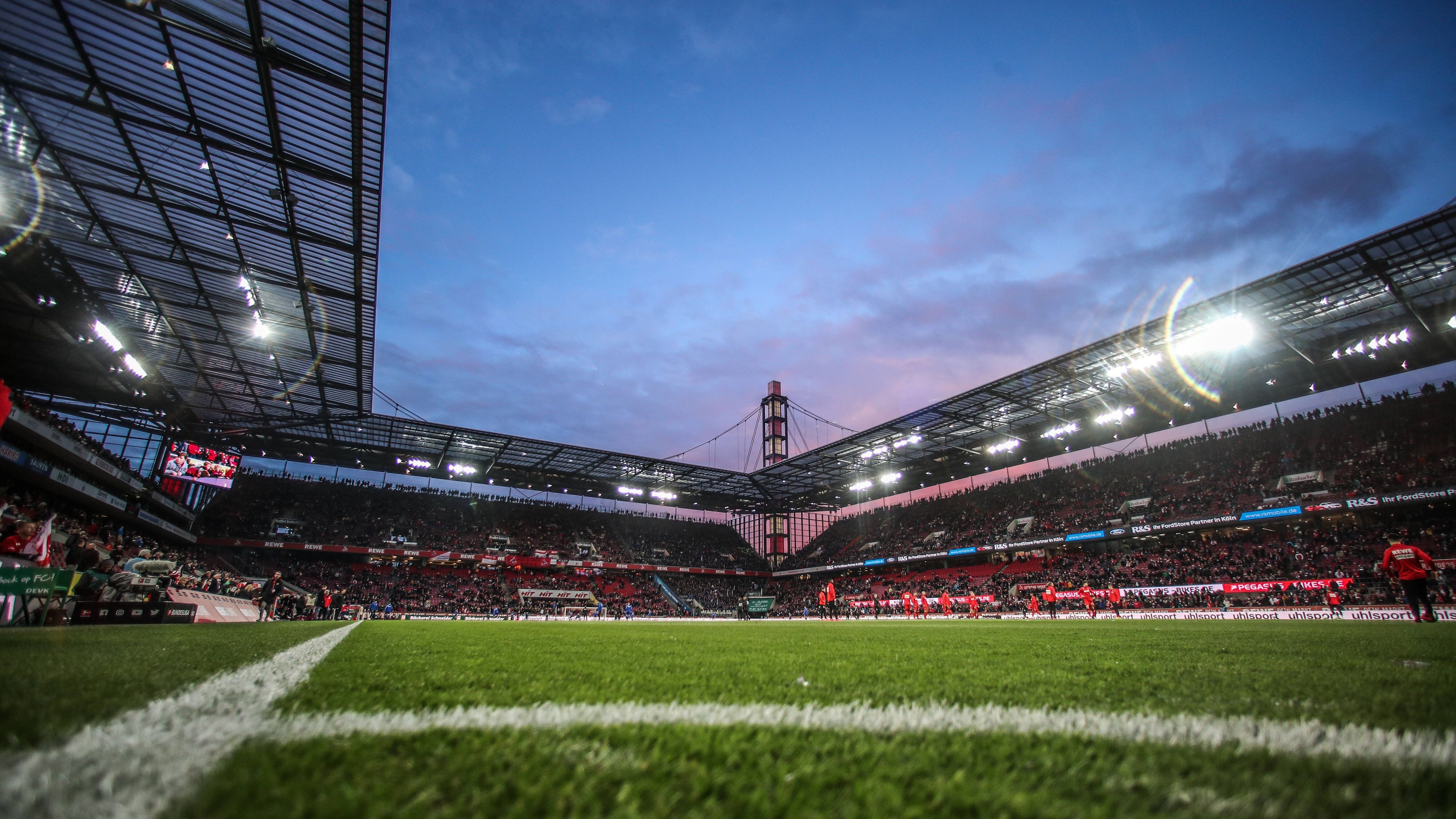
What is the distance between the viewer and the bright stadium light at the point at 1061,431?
33281 mm

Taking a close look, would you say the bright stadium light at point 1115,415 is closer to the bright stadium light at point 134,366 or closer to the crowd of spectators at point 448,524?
the crowd of spectators at point 448,524

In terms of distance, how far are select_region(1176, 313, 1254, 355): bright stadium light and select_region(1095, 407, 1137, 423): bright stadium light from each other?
761 centimetres

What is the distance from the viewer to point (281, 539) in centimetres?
3672

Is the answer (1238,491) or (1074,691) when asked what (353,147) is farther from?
(1238,491)

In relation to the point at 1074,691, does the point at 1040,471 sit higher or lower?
higher

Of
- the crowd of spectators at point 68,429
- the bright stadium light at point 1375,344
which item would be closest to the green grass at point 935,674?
the crowd of spectators at point 68,429

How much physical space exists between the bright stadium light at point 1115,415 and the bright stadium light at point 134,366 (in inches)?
1757

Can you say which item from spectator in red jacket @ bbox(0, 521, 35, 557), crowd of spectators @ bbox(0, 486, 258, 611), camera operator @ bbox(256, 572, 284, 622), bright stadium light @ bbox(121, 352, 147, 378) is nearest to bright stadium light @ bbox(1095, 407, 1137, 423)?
camera operator @ bbox(256, 572, 284, 622)

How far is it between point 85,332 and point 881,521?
1984 inches

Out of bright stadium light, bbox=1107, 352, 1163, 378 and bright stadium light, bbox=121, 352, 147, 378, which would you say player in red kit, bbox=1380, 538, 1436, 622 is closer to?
bright stadium light, bbox=1107, 352, 1163, 378

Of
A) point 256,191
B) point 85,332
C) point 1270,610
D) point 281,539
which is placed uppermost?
point 256,191

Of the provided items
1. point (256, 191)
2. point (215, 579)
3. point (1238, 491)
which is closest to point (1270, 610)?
point (1238, 491)

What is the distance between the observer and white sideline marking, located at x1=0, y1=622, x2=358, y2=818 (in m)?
1.21

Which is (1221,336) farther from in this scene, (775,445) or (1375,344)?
(775,445)
